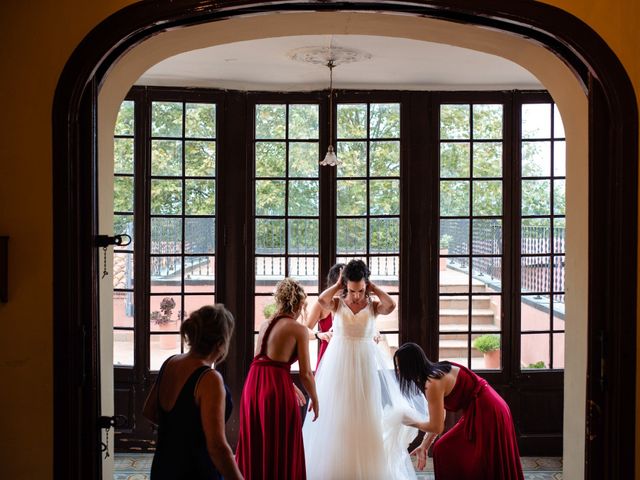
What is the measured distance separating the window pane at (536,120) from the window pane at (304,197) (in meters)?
1.70

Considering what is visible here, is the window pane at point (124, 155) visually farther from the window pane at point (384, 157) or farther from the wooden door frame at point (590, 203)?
the wooden door frame at point (590, 203)

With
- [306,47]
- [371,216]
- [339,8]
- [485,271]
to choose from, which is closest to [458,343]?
[485,271]

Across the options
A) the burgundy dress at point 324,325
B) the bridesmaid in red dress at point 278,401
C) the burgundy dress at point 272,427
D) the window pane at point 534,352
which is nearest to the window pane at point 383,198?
the burgundy dress at point 324,325

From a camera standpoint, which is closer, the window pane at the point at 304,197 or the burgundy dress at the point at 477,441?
the burgundy dress at the point at 477,441

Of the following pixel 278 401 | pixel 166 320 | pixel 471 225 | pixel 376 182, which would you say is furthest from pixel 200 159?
pixel 278 401

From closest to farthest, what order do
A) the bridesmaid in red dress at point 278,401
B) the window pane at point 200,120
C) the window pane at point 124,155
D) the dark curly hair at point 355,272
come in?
1. the bridesmaid in red dress at point 278,401
2. the dark curly hair at point 355,272
3. the window pane at point 124,155
4. the window pane at point 200,120

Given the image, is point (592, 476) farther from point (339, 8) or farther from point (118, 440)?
point (118, 440)

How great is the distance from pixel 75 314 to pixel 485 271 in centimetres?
405

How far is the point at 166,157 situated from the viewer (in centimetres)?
617

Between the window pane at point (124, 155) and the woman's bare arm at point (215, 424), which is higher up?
the window pane at point (124, 155)

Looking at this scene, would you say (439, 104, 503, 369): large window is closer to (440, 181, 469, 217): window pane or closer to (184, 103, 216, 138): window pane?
(440, 181, 469, 217): window pane

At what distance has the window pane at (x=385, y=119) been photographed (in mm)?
6234

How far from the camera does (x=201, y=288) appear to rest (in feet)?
20.4

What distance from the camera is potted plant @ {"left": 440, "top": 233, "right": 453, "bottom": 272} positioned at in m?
6.22
